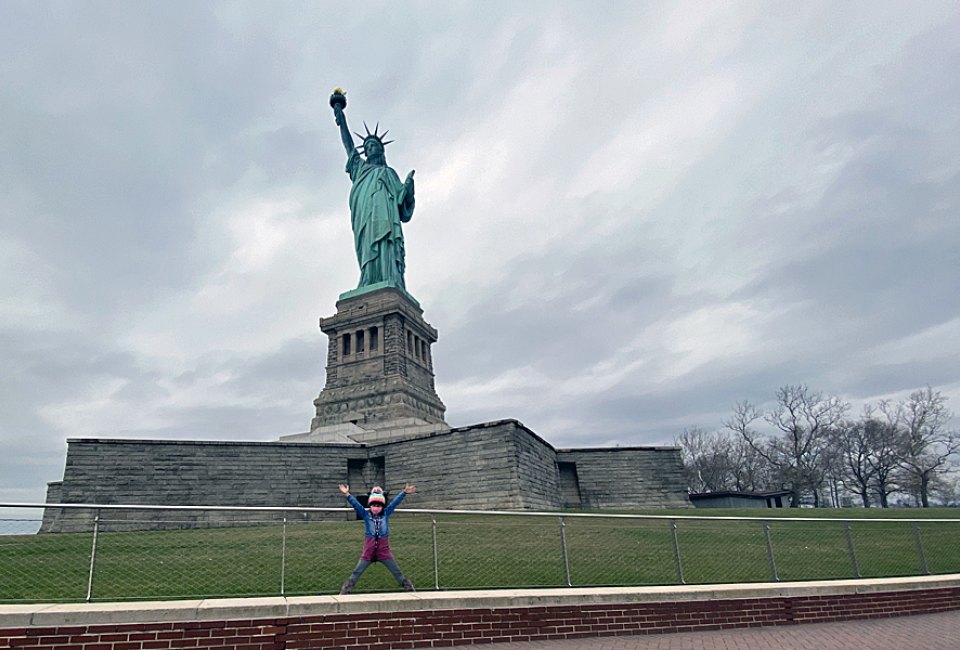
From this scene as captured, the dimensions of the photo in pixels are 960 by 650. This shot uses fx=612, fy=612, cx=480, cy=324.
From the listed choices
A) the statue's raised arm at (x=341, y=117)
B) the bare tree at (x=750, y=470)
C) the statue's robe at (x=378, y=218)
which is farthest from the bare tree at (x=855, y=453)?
the statue's raised arm at (x=341, y=117)

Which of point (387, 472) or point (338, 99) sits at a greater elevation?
point (338, 99)

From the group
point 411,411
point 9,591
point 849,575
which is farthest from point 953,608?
point 411,411

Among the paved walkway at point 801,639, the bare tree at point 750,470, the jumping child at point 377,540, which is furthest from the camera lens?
the bare tree at point 750,470

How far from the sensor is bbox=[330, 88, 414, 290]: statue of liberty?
146ft

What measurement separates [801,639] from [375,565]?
6.27 meters

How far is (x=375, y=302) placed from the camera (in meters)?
42.4

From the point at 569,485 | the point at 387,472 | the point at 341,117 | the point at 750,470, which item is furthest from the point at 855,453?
the point at 341,117

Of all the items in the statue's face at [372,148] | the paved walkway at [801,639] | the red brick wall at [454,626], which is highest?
the statue's face at [372,148]

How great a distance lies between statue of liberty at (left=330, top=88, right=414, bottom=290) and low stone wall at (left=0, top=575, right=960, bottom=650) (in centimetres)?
3625

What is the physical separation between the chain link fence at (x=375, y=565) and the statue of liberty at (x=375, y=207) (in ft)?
109

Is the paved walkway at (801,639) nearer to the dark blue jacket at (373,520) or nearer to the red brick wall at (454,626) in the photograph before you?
the red brick wall at (454,626)

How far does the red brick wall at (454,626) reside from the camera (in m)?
6.18

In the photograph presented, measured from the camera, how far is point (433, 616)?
7277 mm

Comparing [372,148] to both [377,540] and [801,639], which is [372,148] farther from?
[801,639]
